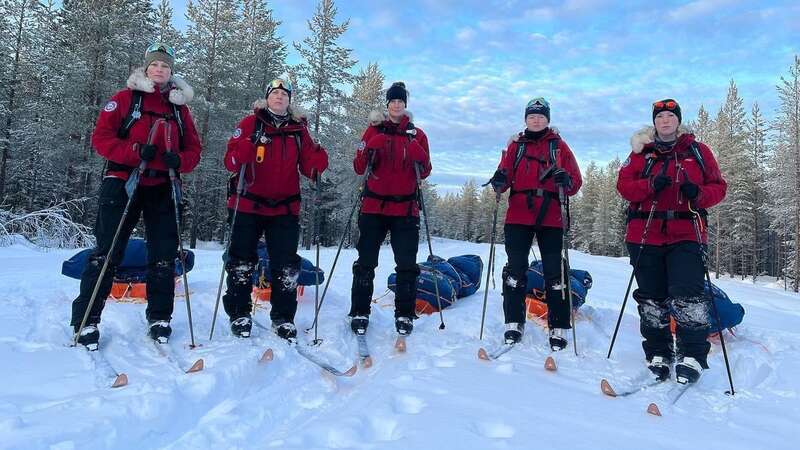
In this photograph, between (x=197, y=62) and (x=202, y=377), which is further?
→ (x=197, y=62)

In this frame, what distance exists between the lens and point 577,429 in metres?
2.84

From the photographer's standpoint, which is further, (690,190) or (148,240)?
(148,240)

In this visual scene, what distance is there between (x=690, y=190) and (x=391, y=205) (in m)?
2.93

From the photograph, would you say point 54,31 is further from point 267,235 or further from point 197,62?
point 267,235

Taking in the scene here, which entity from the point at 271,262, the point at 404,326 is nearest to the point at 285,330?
the point at 271,262

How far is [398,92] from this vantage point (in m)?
5.33

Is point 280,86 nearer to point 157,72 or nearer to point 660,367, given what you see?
point 157,72

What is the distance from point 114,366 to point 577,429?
11.1 ft

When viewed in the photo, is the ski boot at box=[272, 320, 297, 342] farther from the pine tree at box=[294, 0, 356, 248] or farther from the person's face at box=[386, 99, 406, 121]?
the pine tree at box=[294, 0, 356, 248]

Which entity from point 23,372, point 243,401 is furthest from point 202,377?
point 23,372

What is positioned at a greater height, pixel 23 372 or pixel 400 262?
pixel 400 262

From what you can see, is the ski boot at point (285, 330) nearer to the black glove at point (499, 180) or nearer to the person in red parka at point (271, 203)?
the person in red parka at point (271, 203)

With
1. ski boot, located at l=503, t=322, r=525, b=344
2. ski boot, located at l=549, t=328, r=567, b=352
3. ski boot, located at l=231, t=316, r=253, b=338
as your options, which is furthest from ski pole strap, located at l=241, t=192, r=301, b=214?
ski boot, located at l=549, t=328, r=567, b=352

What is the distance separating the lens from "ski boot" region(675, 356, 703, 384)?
156 inches
